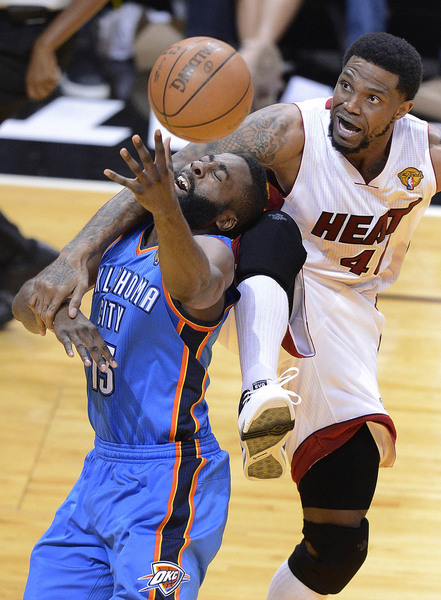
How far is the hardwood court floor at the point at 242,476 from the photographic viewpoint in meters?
3.66

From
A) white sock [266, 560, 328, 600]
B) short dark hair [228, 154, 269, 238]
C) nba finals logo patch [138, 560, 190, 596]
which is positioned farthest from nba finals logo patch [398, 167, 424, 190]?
nba finals logo patch [138, 560, 190, 596]

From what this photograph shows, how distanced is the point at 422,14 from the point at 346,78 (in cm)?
726

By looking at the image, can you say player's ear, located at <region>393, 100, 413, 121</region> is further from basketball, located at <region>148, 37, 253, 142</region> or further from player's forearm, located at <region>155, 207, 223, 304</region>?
player's forearm, located at <region>155, 207, 223, 304</region>

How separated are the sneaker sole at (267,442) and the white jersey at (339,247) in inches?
17.3

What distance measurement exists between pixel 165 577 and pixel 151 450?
345 millimetres

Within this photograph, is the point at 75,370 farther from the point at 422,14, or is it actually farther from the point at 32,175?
the point at 422,14

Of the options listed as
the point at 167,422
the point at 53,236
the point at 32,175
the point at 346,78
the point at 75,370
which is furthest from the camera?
the point at 32,175

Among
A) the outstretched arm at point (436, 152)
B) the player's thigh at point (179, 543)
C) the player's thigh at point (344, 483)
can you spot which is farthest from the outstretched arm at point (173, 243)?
the outstretched arm at point (436, 152)

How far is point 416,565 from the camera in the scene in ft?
12.2

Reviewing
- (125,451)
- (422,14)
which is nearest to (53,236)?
(125,451)

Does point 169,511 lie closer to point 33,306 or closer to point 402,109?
point 33,306

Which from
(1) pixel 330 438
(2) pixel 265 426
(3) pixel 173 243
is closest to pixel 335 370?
(1) pixel 330 438

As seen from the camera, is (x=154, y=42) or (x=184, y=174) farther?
(x=154, y=42)

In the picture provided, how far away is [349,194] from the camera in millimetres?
3166
